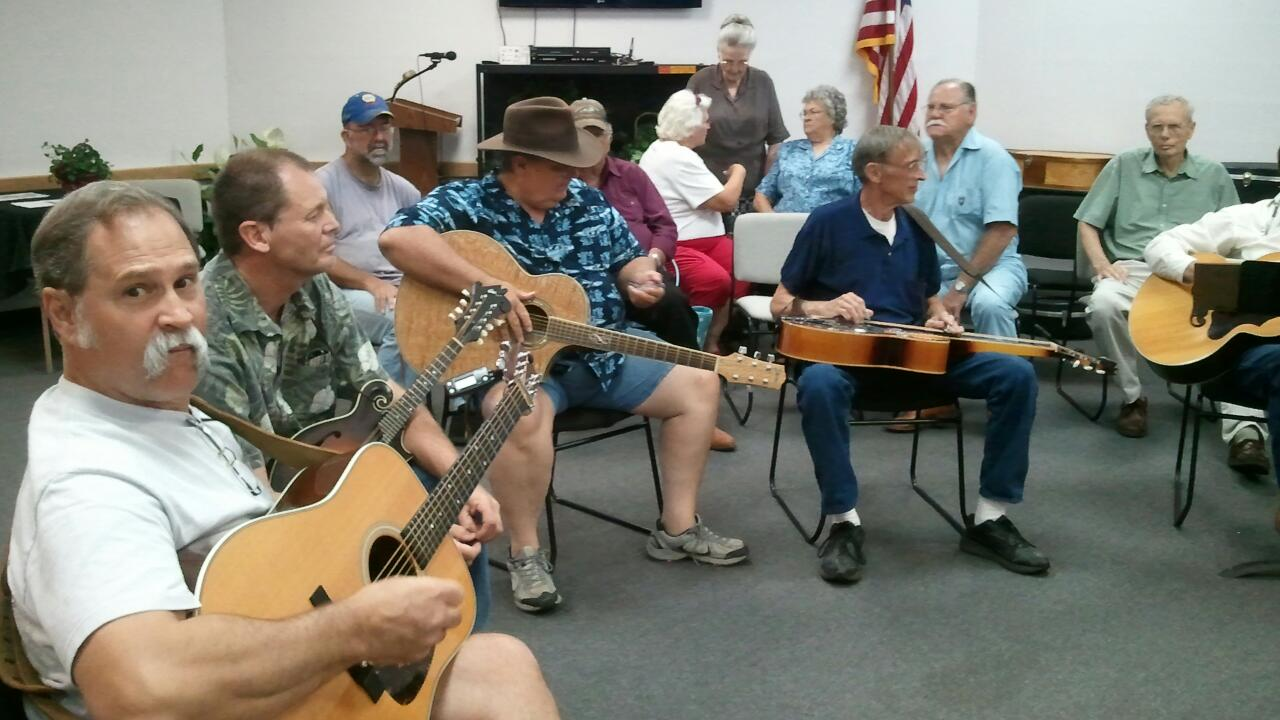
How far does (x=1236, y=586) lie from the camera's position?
3.01 metres

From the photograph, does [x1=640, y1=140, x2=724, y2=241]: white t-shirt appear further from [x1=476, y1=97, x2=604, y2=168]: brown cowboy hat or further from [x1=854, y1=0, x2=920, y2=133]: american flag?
[x1=854, y1=0, x2=920, y2=133]: american flag

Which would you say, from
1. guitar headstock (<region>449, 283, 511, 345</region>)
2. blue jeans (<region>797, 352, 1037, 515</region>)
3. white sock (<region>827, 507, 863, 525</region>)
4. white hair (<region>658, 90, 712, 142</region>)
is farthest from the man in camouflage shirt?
white hair (<region>658, 90, 712, 142</region>)

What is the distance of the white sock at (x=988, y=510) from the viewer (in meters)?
3.20

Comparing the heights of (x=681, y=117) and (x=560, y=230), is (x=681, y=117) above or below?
above

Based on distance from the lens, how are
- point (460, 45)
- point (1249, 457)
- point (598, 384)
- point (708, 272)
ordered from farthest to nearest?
point (460, 45), point (708, 272), point (1249, 457), point (598, 384)

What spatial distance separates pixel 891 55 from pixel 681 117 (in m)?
2.64

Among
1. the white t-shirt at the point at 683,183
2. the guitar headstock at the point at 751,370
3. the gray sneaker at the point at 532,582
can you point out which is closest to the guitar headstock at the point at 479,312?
the guitar headstock at the point at 751,370

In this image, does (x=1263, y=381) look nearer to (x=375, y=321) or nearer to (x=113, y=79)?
(x=375, y=321)

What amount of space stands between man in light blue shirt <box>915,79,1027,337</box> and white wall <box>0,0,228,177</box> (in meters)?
4.77

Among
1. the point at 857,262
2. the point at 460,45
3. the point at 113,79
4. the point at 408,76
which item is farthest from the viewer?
the point at 460,45

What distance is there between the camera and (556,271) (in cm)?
304

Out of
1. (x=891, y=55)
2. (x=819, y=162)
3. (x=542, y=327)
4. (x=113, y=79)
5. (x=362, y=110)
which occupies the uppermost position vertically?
(x=891, y=55)

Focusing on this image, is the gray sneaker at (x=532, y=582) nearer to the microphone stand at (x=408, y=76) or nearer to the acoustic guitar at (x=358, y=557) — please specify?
the acoustic guitar at (x=358, y=557)

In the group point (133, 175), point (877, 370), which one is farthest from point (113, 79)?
point (877, 370)
